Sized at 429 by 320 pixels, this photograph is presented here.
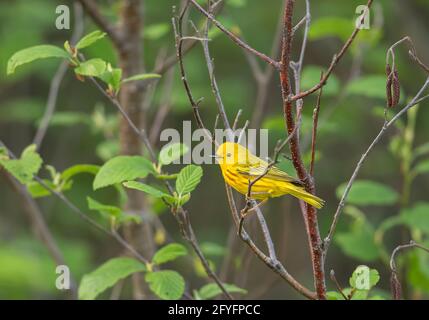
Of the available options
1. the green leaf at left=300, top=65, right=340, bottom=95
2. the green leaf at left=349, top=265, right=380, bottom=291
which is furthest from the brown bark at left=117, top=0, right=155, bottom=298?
the green leaf at left=349, top=265, right=380, bottom=291

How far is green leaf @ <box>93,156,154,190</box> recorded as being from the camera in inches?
100

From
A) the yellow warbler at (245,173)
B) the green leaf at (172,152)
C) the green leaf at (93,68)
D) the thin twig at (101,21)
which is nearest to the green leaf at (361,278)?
the yellow warbler at (245,173)

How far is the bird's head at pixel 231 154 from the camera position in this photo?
101 inches

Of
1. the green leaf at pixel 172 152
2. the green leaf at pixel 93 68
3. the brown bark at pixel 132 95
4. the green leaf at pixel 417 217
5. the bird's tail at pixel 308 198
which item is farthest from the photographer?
the green leaf at pixel 417 217

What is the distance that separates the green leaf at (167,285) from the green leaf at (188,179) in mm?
468

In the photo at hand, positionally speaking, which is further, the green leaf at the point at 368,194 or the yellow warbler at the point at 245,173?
the green leaf at the point at 368,194

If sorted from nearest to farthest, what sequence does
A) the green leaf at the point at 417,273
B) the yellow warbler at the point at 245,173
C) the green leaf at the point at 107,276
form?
Result: the yellow warbler at the point at 245,173 → the green leaf at the point at 107,276 → the green leaf at the point at 417,273

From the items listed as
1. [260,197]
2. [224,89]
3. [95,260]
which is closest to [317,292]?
[260,197]

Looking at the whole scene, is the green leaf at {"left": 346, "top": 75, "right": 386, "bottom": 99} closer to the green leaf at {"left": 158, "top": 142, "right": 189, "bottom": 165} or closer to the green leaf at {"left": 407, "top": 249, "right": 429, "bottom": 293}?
the green leaf at {"left": 407, "top": 249, "right": 429, "bottom": 293}

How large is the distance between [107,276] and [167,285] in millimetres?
302

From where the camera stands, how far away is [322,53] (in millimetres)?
7441

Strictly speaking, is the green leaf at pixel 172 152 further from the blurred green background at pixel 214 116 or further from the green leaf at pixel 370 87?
the blurred green background at pixel 214 116

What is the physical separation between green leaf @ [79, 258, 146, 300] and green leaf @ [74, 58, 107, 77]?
818 millimetres
